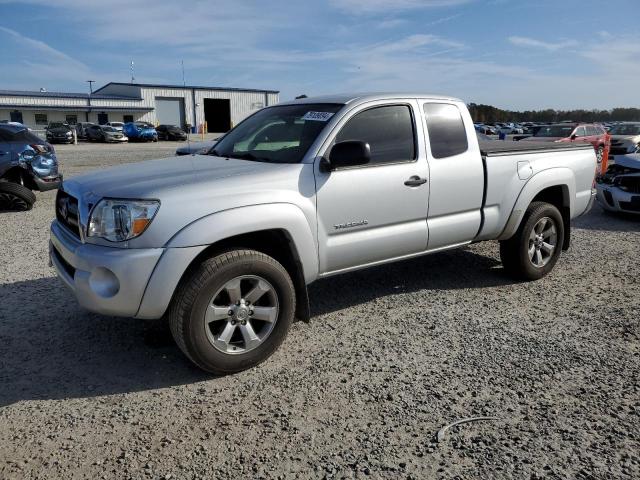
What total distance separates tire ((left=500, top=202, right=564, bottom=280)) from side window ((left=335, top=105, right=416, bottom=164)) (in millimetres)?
1622

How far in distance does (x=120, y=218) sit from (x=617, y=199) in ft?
27.6

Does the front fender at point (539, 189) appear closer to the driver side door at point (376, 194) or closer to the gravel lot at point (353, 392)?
the gravel lot at point (353, 392)

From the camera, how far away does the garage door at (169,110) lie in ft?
193

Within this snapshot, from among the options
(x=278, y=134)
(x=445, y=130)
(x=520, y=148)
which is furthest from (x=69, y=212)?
(x=520, y=148)

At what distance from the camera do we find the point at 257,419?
2998mm

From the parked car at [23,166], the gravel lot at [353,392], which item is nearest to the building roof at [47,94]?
the parked car at [23,166]

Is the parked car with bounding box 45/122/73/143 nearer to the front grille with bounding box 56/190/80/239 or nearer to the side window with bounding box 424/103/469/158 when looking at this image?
the front grille with bounding box 56/190/80/239

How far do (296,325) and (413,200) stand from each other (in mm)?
1393

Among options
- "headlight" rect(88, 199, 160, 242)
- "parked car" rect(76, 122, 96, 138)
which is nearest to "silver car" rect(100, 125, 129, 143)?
"parked car" rect(76, 122, 96, 138)

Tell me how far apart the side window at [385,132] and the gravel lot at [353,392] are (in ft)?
4.43

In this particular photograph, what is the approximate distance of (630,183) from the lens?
353 inches

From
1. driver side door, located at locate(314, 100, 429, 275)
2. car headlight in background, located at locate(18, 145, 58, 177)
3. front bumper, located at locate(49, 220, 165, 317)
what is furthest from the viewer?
car headlight in background, located at locate(18, 145, 58, 177)

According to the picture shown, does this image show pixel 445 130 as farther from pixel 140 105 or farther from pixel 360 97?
pixel 140 105

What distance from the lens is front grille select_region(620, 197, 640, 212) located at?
8.68 m
